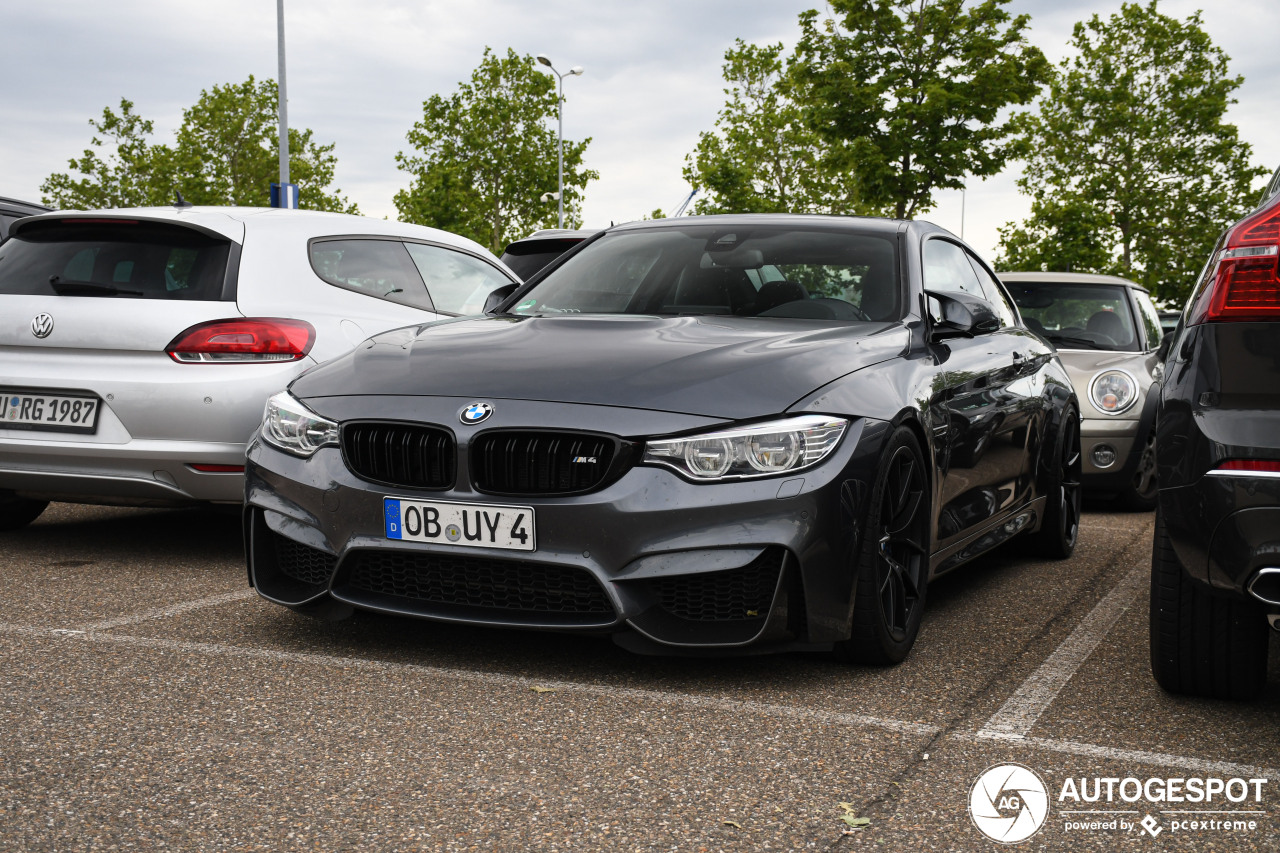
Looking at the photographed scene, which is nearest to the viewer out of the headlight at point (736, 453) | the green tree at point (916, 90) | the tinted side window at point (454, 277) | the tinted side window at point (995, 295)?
the headlight at point (736, 453)

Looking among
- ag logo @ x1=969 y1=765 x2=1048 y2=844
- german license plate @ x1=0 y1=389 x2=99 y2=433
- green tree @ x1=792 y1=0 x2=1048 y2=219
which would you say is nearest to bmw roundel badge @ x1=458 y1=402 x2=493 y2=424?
ag logo @ x1=969 y1=765 x2=1048 y2=844

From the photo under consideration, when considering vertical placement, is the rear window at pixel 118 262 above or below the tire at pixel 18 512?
above

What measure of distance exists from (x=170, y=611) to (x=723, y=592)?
2.08 metres

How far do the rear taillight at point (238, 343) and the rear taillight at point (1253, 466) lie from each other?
3.61 metres

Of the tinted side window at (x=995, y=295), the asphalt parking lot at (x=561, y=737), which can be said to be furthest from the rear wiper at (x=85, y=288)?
the tinted side window at (x=995, y=295)

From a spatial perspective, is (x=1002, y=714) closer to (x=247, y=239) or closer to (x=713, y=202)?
(x=247, y=239)

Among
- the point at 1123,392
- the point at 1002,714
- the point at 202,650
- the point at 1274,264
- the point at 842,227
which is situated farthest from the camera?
the point at 1123,392

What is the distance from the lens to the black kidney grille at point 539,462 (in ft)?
11.8

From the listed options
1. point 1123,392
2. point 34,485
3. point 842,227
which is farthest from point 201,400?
point 1123,392

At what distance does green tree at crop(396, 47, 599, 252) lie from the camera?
44469 mm

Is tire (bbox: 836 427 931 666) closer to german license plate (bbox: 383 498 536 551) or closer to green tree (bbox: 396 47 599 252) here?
german license plate (bbox: 383 498 536 551)

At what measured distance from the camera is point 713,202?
121 feet

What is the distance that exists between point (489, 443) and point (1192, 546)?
1801 mm

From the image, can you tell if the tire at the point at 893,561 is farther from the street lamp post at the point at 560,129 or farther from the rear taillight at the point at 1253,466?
the street lamp post at the point at 560,129
